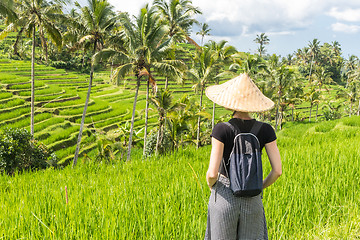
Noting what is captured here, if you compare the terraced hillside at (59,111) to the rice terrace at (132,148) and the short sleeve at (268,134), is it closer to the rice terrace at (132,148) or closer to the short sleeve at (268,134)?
the rice terrace at (132,148)

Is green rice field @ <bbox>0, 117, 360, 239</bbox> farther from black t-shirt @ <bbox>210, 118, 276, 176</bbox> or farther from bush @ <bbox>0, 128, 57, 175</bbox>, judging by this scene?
bush @ <bbox>0, 128, 57, 175</bbox>

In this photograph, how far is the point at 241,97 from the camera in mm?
1870

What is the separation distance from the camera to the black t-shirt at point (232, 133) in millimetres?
1737

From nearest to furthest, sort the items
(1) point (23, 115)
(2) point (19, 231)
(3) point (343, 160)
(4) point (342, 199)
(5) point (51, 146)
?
(2) point (19, 231)
(4) point (342, 199)
(3) point (343, 160)
(5) point (51, 146)
(1) point (23, 115)

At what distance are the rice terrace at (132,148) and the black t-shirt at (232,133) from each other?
92 centimetres

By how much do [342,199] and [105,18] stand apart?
13676 millimetres

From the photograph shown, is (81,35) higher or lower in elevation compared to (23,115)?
higher

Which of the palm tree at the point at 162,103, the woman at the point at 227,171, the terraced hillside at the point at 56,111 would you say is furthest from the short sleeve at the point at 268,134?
the terraced hillside at the point at 56,111

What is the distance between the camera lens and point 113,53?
1328 centimetres

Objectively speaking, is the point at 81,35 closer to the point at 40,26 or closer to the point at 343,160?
the point at 40,26

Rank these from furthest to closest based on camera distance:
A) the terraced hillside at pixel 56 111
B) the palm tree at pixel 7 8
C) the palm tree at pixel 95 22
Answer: the terraced hillside at pixel 56 111 → the palm tree at pixel 95 22 → the palm tree at pixel 7 8

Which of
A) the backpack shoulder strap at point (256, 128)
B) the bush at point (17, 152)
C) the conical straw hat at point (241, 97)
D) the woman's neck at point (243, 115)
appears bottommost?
the bush at point (17, 152)

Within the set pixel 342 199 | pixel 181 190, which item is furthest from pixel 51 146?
pixel 342 199

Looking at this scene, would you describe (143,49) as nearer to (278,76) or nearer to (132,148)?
(132,148)
